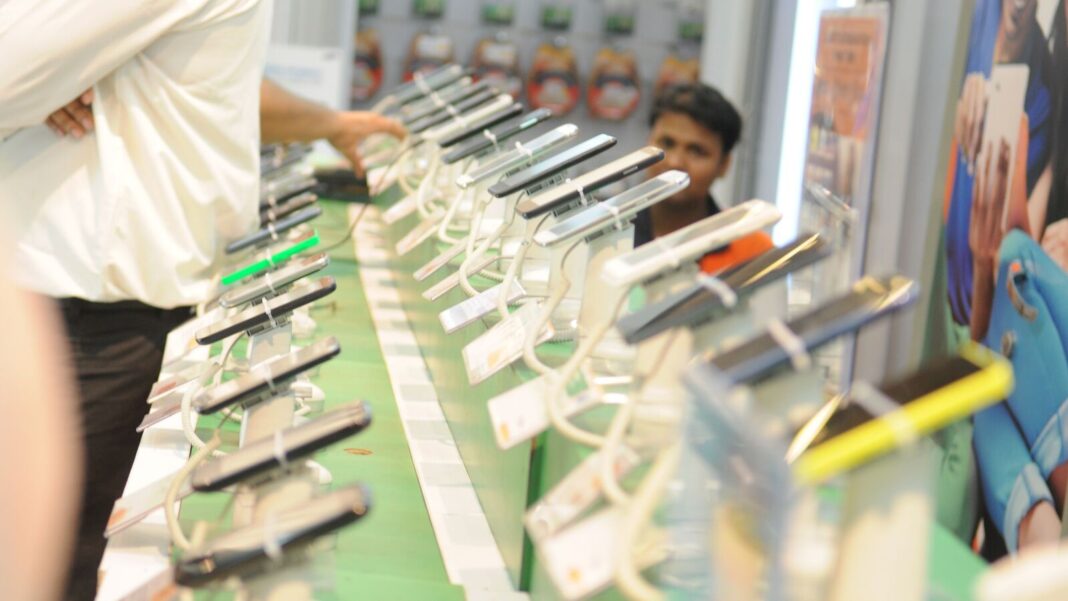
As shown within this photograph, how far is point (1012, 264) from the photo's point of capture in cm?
332

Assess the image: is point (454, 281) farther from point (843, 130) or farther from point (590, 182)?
point (843, 130)

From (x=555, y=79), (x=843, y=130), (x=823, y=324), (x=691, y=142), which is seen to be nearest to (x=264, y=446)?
(x=823, y=324)

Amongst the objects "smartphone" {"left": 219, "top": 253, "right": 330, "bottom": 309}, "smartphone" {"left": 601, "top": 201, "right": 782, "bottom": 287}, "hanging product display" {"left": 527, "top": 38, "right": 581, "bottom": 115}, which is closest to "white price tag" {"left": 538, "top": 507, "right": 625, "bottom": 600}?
"smartphone" {"left": 601, "top": 201, "right": 782, "bottom": 287}

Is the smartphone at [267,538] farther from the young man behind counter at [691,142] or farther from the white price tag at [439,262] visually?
the young man behind counter at [691,142]

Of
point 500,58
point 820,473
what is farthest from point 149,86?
point 500,58

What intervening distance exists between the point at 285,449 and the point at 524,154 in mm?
1023

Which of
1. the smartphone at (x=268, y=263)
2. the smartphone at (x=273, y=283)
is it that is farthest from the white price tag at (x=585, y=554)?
the smartphone at (x=268, y=263)

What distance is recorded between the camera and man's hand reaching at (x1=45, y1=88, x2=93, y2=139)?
8.02 feet

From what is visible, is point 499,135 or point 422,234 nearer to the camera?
point 499,135

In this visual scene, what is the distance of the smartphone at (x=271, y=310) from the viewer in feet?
5.25

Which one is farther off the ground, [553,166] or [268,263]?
[553,166]

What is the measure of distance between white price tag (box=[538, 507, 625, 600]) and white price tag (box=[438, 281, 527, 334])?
73 centimetres

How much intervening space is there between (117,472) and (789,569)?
2.07 metres

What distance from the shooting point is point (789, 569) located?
0.82 m
